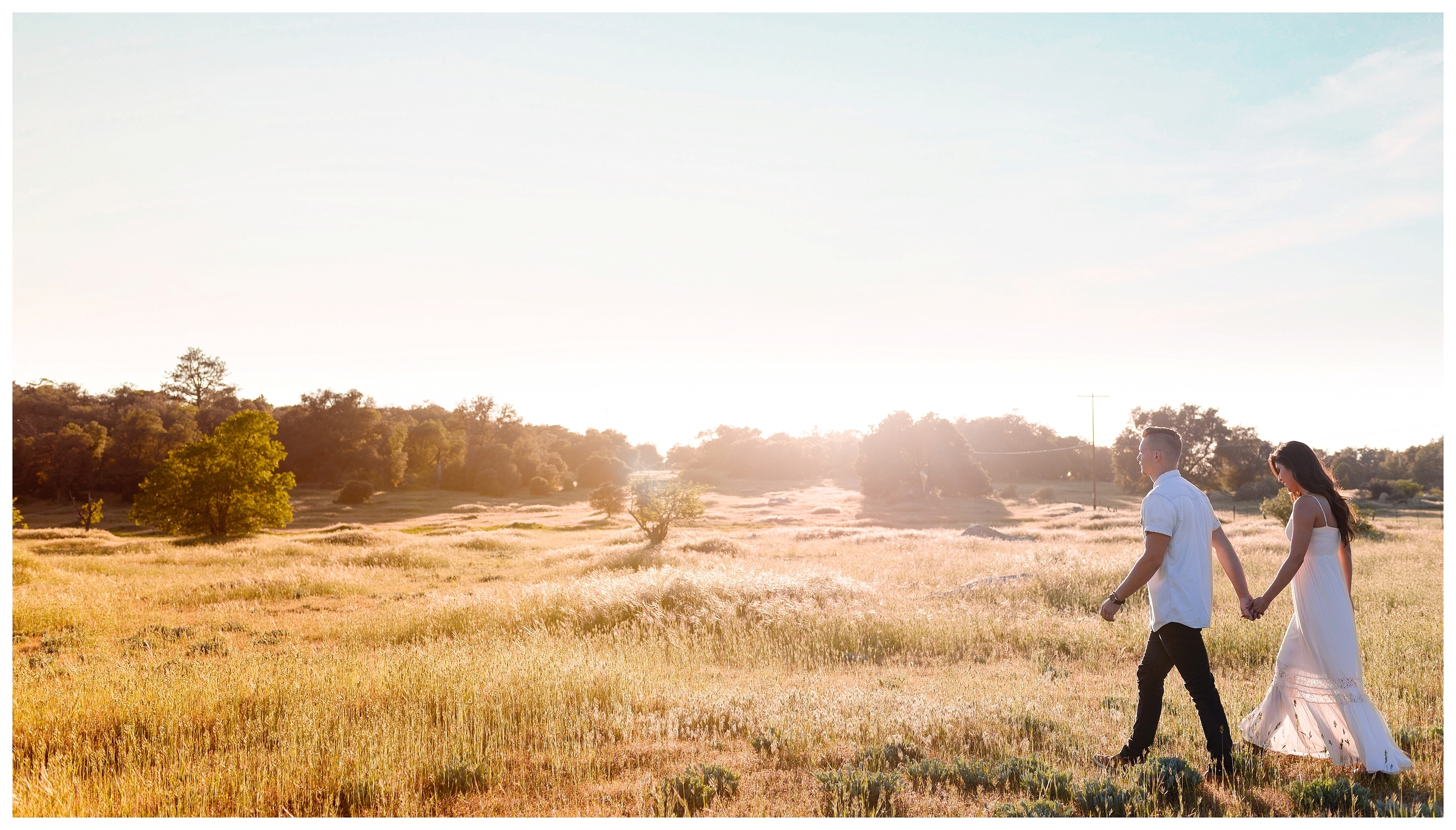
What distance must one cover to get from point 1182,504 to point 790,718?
351 centimetres

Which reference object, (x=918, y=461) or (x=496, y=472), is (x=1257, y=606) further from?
(x=496, y=472)

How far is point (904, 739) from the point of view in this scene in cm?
598

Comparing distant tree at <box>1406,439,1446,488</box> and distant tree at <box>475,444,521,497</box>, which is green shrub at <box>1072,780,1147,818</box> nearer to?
distant tree at <box>475,444,521,497</box>

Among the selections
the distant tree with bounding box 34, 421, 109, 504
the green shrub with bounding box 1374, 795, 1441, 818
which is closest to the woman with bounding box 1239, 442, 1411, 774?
the green shrub with bounding box 1374, 795, 1441, 818

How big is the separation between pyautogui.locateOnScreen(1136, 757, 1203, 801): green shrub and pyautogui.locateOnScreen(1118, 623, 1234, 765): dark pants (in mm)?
196

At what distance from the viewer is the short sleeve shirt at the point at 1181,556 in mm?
5168

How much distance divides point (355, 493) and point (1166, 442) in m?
62.8

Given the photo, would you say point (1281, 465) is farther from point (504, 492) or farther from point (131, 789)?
point (504, 492)

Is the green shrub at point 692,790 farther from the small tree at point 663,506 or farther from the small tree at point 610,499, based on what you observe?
the small tree at point 610,499

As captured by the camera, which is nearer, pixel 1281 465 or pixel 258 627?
pixel 1281 465

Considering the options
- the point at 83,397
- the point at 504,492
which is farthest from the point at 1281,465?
the point at 83,397

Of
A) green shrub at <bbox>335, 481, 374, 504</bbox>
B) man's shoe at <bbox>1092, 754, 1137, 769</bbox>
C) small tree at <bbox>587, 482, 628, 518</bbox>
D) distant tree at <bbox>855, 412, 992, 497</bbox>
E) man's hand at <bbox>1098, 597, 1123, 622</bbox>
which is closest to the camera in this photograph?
man's hand at <bbox>1098, 597, 1123, 622</bbox>

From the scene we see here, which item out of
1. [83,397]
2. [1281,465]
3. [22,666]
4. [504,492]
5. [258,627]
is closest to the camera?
[1281,465]

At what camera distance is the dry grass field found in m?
5.13
